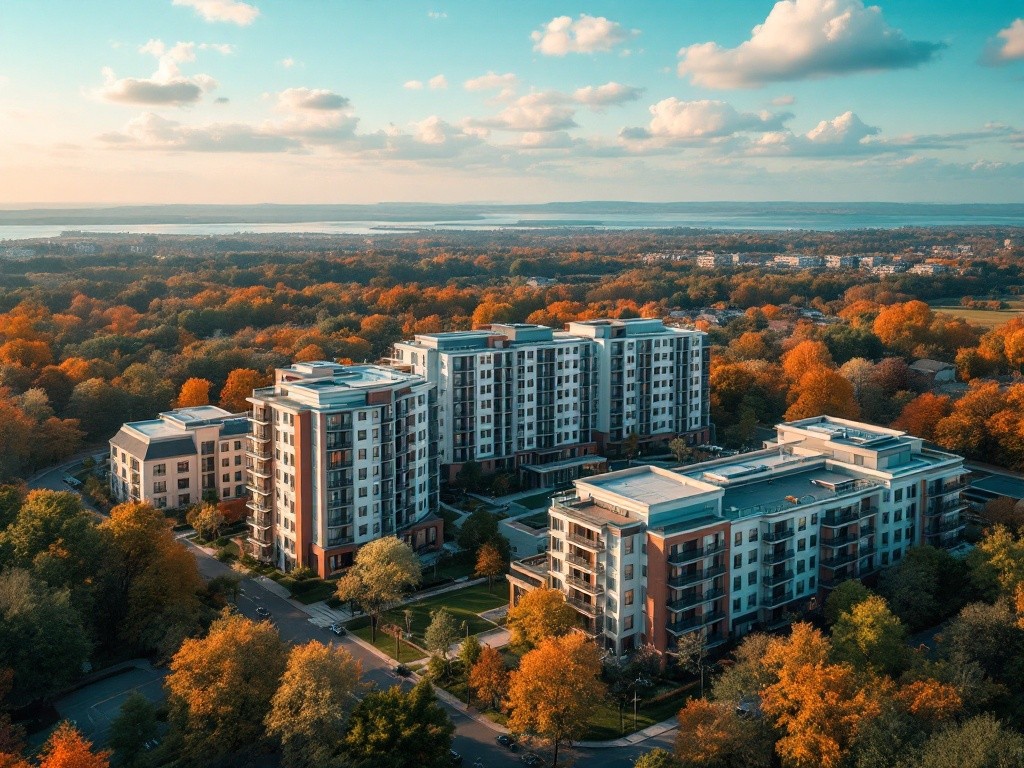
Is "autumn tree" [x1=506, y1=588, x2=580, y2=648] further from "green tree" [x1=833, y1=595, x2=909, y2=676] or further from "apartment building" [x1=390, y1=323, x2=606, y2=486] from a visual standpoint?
"apartment building" [x1=390, y1=323, x2=606, y2=486]

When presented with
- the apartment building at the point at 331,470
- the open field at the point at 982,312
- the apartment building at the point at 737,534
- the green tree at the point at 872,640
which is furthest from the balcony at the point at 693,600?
the open field at the point at 982,312

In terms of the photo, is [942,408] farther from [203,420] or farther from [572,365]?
[203,420]

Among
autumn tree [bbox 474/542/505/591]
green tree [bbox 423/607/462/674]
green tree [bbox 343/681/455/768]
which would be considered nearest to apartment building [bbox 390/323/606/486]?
autumn tree [bbox 474/542/505/591]

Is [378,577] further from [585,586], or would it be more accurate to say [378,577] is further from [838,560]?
[838,560]

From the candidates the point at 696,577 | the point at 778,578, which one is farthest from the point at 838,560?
the point at 696,577

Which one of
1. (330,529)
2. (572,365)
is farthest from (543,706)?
(572,365)
